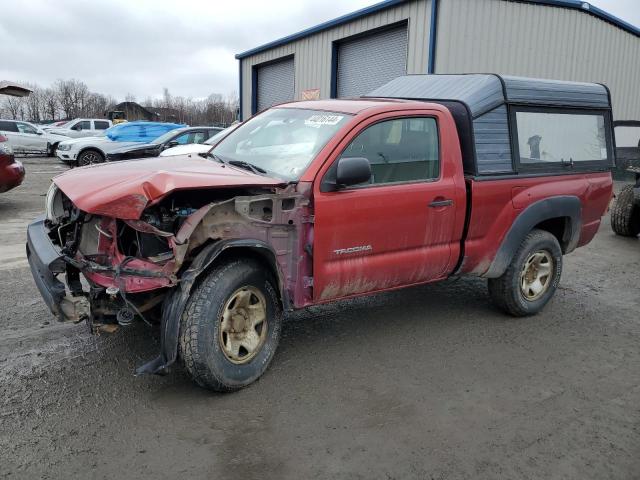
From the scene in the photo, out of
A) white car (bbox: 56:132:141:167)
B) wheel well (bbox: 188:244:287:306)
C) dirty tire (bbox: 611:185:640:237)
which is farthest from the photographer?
white car (bbox: 56:132:141:167)

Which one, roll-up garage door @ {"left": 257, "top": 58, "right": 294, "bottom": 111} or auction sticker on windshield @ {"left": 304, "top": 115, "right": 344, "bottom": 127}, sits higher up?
roll-up garage door @ {"left": 257, "top": 58, "right": 294, "bottom": 111}

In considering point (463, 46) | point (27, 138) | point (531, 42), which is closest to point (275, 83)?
point (463, 46)

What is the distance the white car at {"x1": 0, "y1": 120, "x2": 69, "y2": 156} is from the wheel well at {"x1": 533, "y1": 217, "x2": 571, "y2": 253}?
22.1 metres

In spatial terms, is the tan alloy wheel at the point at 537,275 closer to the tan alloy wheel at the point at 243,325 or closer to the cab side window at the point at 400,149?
the cab side window at the point at 400,149

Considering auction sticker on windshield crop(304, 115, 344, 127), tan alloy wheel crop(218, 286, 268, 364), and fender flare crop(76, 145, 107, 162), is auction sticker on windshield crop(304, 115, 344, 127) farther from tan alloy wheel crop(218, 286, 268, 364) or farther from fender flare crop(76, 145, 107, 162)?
fender flare crop(76, 145, 107, 162)

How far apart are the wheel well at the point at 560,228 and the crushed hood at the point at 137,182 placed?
297cm

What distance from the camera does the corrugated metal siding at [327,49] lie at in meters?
13.2

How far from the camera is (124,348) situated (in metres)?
4.05

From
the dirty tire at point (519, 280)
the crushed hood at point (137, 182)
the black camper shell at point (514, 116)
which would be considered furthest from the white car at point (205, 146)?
the dirty tire at point (519, 280)

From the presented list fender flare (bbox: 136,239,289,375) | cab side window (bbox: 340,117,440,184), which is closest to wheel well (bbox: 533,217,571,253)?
cab side window (bbox: 340,117,440,184)

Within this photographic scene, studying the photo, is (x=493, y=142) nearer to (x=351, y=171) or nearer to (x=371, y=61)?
(x=351, y=171)

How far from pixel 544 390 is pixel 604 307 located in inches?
89.7

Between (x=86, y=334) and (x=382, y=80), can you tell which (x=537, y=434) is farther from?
(x=382, y=80)

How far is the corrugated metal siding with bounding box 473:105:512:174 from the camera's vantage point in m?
4.52
